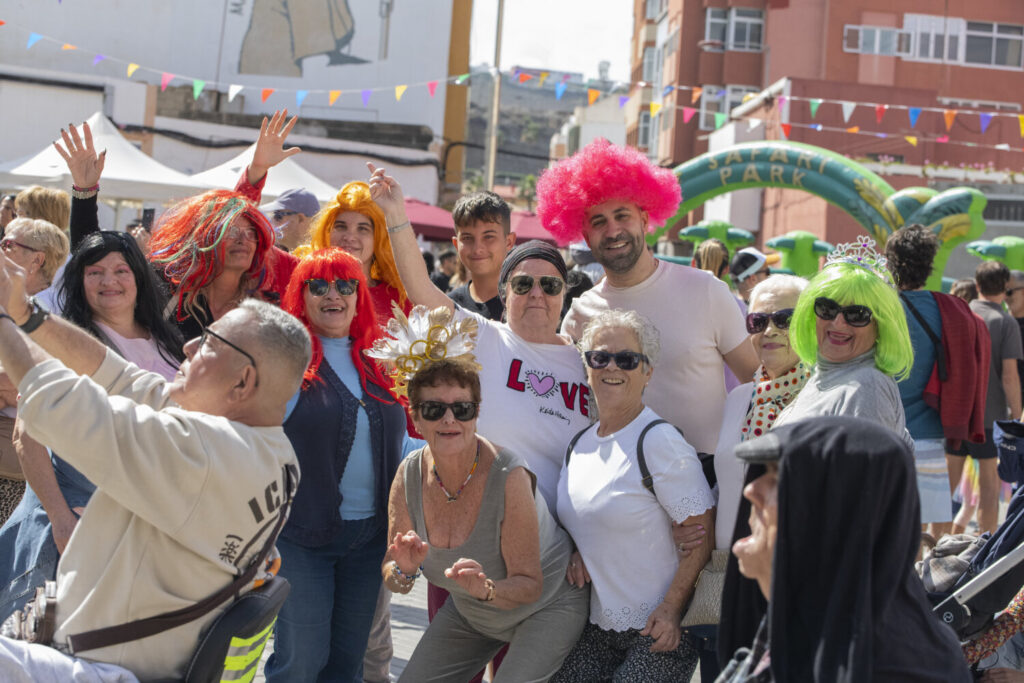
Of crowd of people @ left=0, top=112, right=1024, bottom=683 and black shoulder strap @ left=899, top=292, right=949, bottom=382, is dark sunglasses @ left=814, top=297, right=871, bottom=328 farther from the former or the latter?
black shoulder strap @ left=899, top=292, right=949, bottom=382

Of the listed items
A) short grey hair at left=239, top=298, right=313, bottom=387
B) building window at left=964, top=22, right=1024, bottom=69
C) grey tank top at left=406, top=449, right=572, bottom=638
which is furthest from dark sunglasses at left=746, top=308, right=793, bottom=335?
building window at left=964, top=22, right=1024, bottom=69

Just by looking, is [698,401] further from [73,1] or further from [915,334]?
[73,1]

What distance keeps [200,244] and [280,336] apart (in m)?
1.77

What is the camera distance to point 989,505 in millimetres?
6926

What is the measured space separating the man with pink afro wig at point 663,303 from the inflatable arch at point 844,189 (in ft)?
22.5

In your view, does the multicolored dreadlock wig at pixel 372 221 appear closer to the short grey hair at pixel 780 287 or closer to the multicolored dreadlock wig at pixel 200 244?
the multicolored dreadlock wig at pixel 200 244

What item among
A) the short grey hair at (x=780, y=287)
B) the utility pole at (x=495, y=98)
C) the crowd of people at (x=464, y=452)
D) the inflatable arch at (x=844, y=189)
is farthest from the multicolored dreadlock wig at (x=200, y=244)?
the utility pole at (x=495, y=98)

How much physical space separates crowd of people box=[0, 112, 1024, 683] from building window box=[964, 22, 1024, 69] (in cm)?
2983

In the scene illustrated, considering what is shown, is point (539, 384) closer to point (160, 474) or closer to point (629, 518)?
point (629, 518)

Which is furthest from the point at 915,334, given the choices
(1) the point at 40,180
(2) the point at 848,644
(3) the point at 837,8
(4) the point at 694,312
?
(3) the point at 837,8

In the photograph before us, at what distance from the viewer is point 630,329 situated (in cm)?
344

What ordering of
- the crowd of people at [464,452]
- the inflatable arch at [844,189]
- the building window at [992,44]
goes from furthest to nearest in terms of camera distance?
the building window at [992,44]
the inflatable arch at [844,189]
the crowd of people at [464,452]

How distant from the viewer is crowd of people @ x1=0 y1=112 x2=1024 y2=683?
6.91 feet

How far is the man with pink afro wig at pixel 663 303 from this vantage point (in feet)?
12.4
